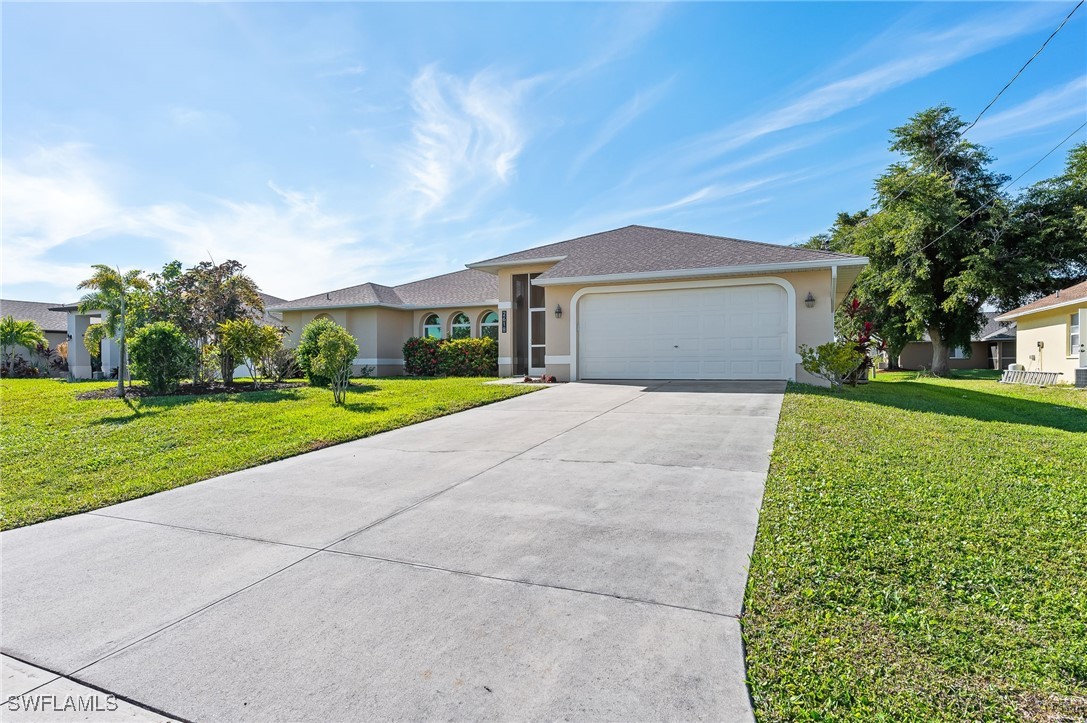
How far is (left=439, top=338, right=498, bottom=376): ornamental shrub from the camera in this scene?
17.7 m

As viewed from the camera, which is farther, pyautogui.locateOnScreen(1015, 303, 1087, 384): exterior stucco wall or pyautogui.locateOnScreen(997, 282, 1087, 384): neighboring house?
pyautogui.locateOnScreen(1015, 303, 1087, 384): exterior stucco wall

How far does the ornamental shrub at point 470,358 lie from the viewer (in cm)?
1767

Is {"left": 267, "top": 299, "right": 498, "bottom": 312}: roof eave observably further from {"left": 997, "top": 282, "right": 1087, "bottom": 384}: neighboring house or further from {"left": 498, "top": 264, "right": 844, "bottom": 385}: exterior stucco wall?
{"left": 997, "top": 282, "right": 1087, "bottom": 384}: neighboring house

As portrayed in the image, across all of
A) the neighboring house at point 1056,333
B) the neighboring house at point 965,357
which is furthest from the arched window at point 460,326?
the neighboring house at point 965,357

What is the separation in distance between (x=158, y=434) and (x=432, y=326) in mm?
13732

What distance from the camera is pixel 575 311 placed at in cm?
1417

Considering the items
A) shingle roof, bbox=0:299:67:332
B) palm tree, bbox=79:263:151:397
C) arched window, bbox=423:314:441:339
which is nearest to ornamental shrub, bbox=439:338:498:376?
arched window, bbox=423:314:441:339

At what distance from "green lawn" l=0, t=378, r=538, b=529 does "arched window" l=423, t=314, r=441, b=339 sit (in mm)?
8419

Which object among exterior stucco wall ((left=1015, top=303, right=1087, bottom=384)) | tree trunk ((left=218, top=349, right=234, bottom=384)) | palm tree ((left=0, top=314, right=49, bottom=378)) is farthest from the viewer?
palm tree ((left=0, top=314, right=49, bottom=378))

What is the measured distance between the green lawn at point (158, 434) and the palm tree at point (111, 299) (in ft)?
4.82

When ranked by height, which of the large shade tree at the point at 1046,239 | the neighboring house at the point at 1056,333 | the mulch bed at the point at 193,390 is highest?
the large shade tree at the point at 1046,239

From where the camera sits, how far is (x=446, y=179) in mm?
13609

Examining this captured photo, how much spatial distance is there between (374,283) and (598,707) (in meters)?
21.8

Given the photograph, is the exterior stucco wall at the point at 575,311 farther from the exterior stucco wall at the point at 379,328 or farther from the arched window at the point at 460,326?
the arched window at the point at 460,326
